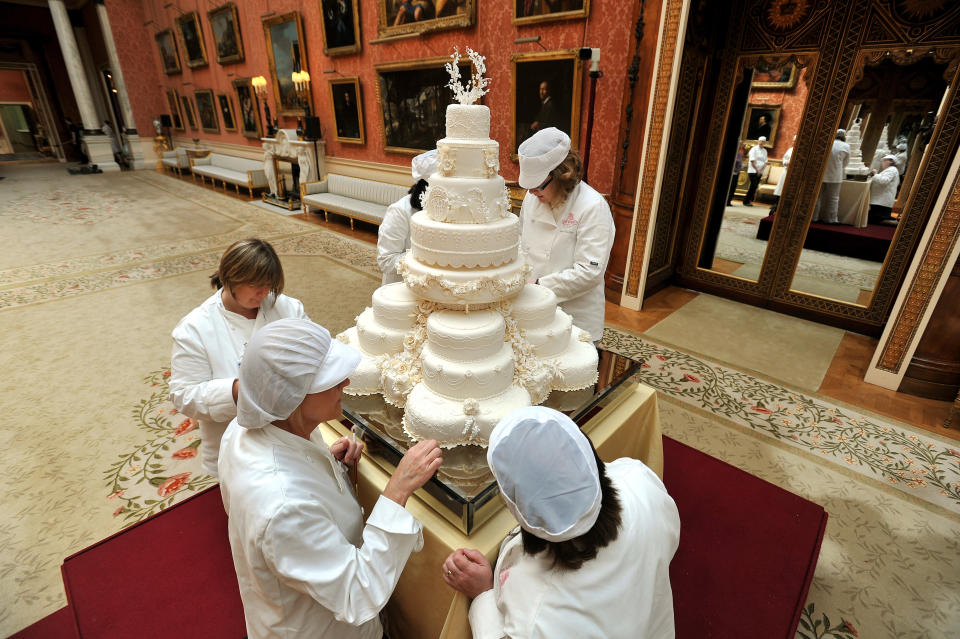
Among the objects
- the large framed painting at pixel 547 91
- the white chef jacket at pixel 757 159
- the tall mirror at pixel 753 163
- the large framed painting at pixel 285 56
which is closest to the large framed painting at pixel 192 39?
the large framed painting at pixel 285 56

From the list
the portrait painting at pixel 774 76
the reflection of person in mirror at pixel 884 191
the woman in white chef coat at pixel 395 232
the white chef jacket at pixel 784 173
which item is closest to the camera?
the woman in white chef coat at pixel 395 232

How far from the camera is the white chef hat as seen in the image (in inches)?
104

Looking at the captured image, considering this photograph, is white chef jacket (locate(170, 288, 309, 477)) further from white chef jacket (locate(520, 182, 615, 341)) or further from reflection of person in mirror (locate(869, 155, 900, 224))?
reflection of person in mirror (locate(869, 155, 900, 224))

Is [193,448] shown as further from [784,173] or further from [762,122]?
[762,122]

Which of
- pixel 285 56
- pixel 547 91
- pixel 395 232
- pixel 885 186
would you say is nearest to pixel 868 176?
pixel 885 186

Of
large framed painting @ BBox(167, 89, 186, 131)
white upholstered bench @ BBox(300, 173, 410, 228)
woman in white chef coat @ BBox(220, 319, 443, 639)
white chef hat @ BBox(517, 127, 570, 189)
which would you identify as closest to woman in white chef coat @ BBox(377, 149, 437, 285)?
white chef hat @ BBox(517, 127, 570, 189)

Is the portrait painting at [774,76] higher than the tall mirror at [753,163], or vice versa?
the portrait painting at [774,76]

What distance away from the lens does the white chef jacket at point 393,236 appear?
11.4ft

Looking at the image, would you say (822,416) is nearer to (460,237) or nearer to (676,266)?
(676,266)

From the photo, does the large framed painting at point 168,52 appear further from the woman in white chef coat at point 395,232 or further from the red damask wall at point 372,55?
the woman in white chef coat at point 395,232

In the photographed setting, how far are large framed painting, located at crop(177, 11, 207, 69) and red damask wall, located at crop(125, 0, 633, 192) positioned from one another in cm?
22

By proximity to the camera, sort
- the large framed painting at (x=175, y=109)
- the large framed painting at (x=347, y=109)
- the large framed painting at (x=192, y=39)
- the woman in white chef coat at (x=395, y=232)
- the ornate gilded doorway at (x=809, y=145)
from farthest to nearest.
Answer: the large framed painting at (x=175, y=109) → the large framed painting at (x=192, y=39) → the large framed painting at (x=347, y=109) → the ornate gilded doorway at (x=809, y=145) → the woman in white chef coat at (x=395, y=232)

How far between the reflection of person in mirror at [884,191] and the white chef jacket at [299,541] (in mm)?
6038

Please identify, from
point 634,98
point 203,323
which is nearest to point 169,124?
point 634,98
